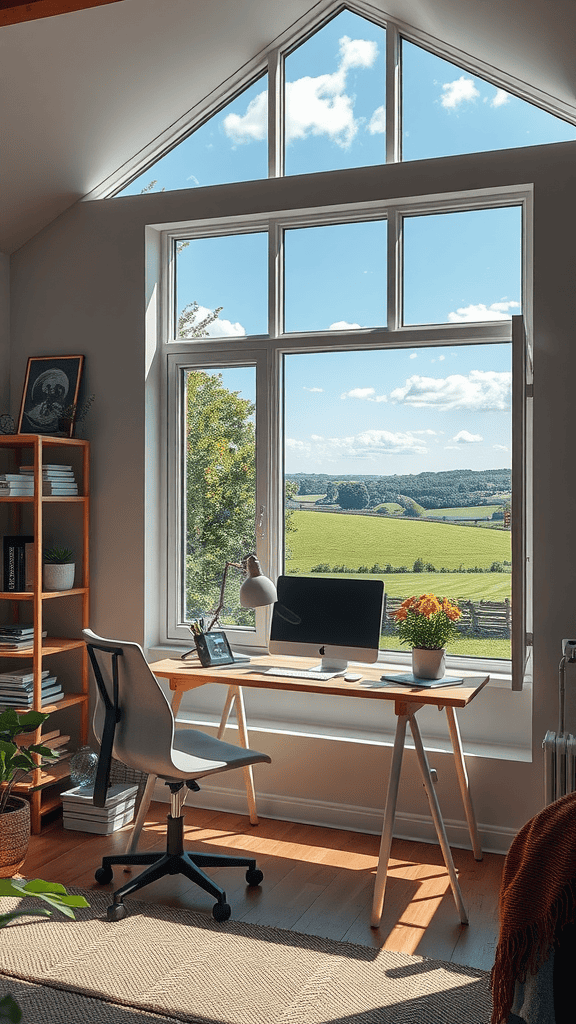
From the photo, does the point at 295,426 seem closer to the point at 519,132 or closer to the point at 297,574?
the point at 297,574

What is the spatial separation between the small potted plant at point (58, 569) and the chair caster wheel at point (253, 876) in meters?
1.61

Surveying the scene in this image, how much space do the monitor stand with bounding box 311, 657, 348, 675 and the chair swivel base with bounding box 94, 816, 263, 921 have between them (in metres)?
0.79

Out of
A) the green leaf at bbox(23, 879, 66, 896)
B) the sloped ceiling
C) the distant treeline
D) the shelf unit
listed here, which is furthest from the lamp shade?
the green leaf at bbox(23, 879, 66, 896)

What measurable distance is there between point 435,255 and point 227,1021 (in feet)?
9.99

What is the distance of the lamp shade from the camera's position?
353cm

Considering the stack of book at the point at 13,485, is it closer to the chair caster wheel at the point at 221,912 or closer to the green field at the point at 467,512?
the green field at the point at 467,512

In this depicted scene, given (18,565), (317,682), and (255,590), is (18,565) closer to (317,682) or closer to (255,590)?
(255,590)

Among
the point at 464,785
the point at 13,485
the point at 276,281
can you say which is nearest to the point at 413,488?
the point at 276,281

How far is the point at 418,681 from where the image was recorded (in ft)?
10.5

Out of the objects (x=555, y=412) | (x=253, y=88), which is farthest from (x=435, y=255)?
(x=253, y=88)

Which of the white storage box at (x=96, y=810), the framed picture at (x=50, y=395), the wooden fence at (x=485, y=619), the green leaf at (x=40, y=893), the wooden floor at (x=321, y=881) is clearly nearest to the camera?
the green leaf at (x=40, y=893)

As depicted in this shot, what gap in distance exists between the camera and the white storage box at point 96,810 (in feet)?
12.1

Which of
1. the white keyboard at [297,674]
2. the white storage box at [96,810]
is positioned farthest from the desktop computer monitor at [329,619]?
the white storage box at [96,810]

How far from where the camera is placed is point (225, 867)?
3354mm
